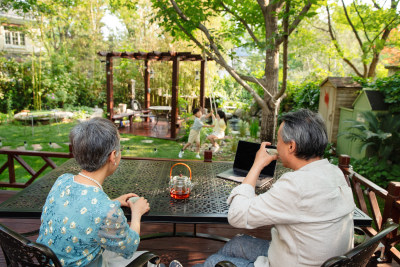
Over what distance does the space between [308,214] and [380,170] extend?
4.25 metres

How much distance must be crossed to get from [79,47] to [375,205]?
17713 mm

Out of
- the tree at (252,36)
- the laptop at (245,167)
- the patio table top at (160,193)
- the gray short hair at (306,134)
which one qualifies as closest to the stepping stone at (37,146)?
the tree at (252,36)

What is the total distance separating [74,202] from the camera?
1.33 metres

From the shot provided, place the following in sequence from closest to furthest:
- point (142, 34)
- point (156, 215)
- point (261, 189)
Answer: point (156, 215)
point (261, 189)
point (142, 34)

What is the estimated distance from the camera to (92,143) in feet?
4.54

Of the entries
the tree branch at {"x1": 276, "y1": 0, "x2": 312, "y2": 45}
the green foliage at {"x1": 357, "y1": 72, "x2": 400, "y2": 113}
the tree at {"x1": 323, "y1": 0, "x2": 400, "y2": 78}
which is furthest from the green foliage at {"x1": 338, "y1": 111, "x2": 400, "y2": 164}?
the tree at {"x1": 323, "y1": 0, "x2": 400, "y2": 78}

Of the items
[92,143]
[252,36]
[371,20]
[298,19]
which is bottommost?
[92,143]

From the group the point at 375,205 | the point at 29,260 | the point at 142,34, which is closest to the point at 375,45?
the point at 375,205

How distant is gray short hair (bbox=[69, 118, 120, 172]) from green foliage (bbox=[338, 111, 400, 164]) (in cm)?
443

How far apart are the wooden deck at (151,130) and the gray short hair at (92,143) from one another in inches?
292

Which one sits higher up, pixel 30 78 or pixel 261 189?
pixel 30 78

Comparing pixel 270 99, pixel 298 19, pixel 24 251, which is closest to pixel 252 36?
pixel 298 19

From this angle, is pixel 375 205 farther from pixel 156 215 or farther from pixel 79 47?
pixel 79 47

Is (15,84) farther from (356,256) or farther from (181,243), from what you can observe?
(356,256)
